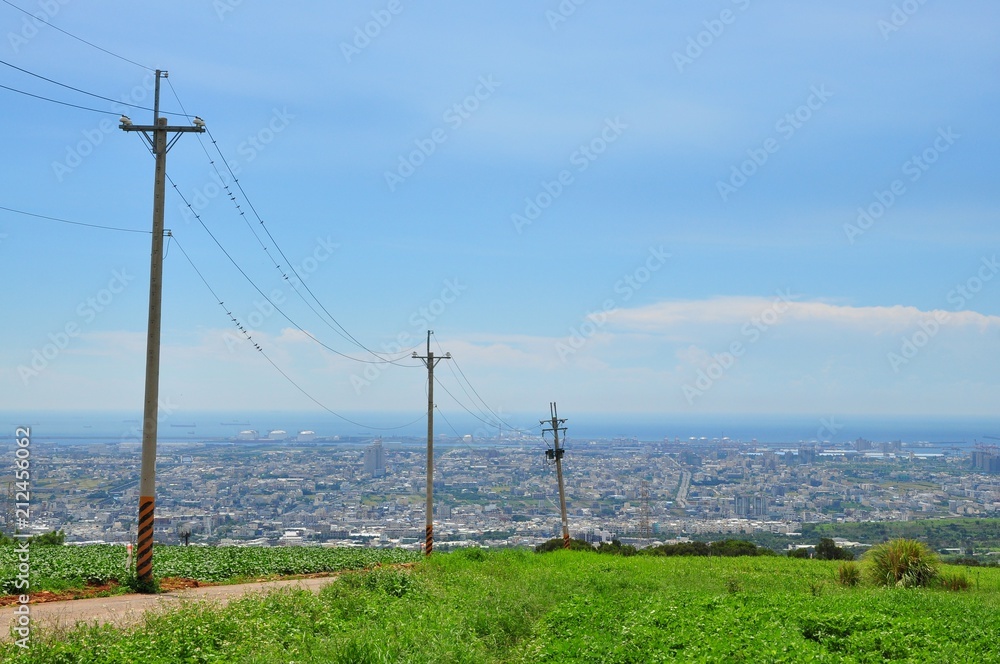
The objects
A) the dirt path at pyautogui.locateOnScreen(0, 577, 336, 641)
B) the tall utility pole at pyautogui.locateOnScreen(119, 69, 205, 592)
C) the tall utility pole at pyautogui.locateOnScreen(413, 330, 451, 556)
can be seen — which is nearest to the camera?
the dirt path at pyautogui.locateOnScreen(0, 577, 336, 641)

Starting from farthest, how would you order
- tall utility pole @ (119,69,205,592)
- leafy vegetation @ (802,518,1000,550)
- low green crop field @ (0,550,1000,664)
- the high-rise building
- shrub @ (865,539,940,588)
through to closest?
the high-rise building, leafy vegetation @ (802,518,1000,550), shrub @ (865,539,940,588), tall utility pole @ (119,69,205,592), low green crop field @ (0,550,1000,664)

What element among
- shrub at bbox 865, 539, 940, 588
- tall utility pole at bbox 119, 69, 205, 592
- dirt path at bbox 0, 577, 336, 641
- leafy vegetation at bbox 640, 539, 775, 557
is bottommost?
leafy vegetation at bbox 640, 539, 775, 557

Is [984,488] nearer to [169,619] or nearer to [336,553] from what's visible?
[336,553]

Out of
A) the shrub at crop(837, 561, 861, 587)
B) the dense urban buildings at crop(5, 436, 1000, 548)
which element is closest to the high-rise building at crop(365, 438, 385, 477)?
the dense urban buildings at crop(5, 436, 1000, 548)

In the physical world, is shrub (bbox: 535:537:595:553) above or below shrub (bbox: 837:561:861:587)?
below

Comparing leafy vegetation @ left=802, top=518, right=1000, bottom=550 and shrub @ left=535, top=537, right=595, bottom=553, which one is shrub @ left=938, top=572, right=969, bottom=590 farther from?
leafy vegetation @ left=802, top=518, right=1000, bottom=550

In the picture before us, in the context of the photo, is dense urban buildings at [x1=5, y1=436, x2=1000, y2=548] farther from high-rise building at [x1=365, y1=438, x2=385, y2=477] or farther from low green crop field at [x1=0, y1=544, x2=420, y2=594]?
low green crop field at [x1=0, y1=544, x2=420, y2=594]

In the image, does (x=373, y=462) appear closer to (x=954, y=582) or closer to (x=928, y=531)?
(x=928, y=531)

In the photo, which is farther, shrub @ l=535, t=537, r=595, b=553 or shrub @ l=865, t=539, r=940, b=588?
shrub @ l=535, t=537, r=595, b=553
